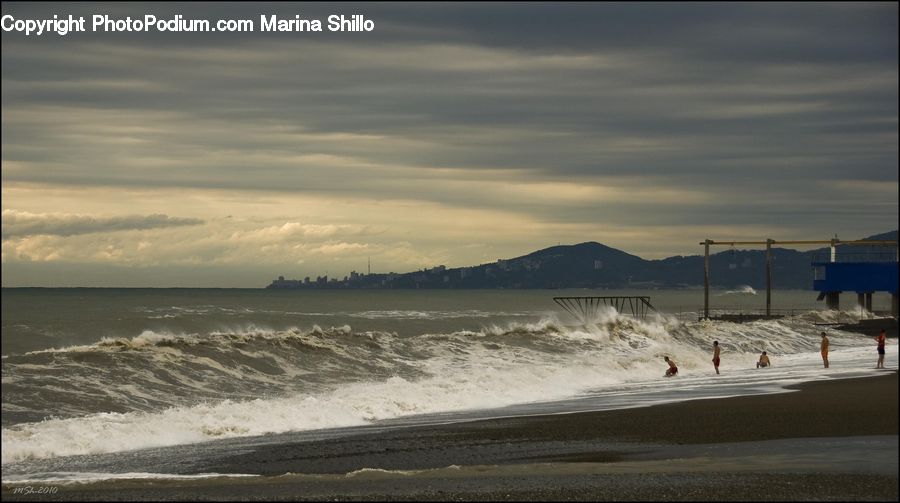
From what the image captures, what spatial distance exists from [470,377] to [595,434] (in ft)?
43.8

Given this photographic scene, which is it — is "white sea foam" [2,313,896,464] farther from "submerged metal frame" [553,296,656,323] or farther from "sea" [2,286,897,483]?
"submerged metal frame" [553,296,656,323]

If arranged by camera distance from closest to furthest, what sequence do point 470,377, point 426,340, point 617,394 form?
point 617,394
point 470,377
point 426,340

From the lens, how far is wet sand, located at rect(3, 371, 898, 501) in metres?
14.5

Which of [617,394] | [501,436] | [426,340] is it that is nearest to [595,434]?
[501,436]

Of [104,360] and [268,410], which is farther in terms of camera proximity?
[104,360]

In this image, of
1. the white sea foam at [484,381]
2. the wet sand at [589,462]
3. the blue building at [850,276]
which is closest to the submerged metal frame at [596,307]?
the blue building at [850,276]

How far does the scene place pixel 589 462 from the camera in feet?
56.0

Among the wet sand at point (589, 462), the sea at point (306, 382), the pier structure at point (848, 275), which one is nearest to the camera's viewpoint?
the wet sand at point (589, 462)

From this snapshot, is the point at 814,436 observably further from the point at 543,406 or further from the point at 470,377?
the point at 470,377

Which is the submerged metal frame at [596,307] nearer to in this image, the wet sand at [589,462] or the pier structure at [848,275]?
the pier structure at [848,275]

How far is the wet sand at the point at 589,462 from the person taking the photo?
1448 centimetres

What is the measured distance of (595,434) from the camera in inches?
798

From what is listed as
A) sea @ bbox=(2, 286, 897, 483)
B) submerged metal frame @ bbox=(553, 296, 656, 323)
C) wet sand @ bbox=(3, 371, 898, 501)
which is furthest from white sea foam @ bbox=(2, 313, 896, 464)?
submerged metal frame @ bbox=(553, 296, 656, 323)

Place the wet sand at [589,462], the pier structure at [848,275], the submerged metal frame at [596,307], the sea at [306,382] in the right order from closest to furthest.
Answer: the wet sand at [589,462] → the sea at [306,382] → the submerged metal frame at [596,307] → the pier structure at [848,275]
